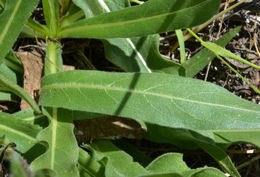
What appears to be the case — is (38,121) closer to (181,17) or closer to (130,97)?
(130,97)

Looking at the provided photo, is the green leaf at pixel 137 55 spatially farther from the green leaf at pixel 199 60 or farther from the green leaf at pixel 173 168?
the green leaf at pixel 173 168

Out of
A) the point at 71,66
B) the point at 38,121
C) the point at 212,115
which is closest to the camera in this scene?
the point at 212,115

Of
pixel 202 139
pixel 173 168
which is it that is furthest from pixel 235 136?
pixel 173 168

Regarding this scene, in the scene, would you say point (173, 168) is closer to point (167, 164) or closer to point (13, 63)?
point (167, 164)

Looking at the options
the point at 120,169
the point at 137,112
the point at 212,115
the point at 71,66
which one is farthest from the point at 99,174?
the point at 71,66

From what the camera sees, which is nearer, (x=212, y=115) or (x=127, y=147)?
(x=212, y=115)

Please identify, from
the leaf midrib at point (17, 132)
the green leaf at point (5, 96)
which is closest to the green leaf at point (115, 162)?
the leaf midrib at point (17, 132)
